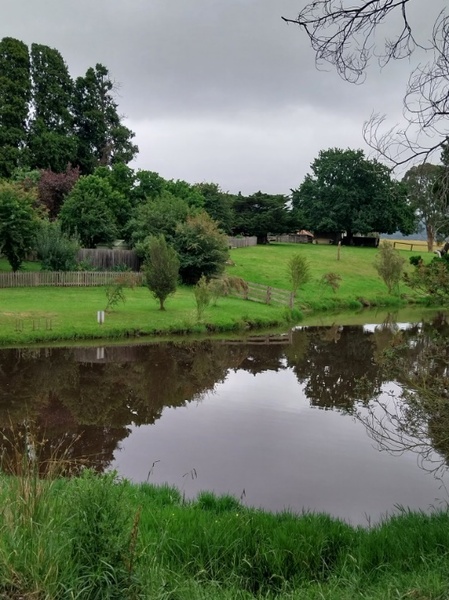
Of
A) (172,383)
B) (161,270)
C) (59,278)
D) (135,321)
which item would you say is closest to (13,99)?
(59,278)

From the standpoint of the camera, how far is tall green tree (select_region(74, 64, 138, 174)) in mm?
57594

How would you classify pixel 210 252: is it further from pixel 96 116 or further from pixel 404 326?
pixel 96 116

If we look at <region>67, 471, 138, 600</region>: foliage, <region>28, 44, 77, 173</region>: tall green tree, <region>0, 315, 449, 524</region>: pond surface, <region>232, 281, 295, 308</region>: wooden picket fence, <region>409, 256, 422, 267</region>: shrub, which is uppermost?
<region>28, 44, 77, 173</region>: tall green tree


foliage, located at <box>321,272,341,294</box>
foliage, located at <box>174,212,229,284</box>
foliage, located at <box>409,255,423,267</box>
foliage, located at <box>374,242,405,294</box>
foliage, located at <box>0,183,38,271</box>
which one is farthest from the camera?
foliage, located at <box>374,242,405,294</box>

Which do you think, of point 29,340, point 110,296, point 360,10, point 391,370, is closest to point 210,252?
point 110,296

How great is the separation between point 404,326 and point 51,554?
29.5m

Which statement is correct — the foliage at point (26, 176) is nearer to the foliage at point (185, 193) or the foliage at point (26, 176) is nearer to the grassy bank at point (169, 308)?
the grassy bank at point (169, 308)

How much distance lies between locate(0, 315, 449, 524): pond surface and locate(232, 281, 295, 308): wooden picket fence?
34.4 feet

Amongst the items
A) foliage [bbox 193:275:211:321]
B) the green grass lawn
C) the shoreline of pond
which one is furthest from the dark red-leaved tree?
foliage [bbox 193:275:211:321]

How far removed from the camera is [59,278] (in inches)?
1380

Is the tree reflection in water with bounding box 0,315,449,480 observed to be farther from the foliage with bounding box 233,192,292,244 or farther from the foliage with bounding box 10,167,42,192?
the foliage with bounding box 233,192,292,244

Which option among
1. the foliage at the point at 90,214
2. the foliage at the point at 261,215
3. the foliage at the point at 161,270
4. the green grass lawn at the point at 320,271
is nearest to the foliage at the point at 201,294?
the foliage at the point at 161,270

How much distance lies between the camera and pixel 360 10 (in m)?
5.05

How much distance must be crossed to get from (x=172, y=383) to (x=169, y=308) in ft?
39.1
